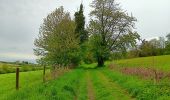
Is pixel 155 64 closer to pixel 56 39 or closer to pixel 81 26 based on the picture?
pixel 56 39

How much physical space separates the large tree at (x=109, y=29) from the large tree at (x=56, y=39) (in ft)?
49.5

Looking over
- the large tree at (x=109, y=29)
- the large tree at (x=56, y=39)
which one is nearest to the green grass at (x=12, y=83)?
the large tree at (x=56, y=39)

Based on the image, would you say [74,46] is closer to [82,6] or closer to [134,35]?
[134,35]

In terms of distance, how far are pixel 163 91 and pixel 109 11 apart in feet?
207

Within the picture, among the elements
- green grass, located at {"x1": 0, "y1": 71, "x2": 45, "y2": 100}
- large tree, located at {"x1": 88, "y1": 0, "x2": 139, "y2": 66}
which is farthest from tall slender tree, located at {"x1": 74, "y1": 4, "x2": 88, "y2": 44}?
green grass, located at {"x1": 0, "y1": 71, "x2": 45, "y2": 100}

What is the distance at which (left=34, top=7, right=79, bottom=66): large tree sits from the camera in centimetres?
5707

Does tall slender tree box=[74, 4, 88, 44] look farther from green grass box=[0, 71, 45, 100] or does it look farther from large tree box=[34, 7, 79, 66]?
green grass box=[0, 71, 45, 100]

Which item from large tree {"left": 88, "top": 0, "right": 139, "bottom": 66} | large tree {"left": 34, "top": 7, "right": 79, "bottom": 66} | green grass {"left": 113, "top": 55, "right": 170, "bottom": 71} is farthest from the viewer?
large tree {"left": 88, "top": 0, "right": 139, "bottom": 66}

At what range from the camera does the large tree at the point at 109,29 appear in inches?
3157

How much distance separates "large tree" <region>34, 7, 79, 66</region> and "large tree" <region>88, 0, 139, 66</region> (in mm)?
15086

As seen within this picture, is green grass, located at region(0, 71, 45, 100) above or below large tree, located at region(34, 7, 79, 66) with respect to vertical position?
below

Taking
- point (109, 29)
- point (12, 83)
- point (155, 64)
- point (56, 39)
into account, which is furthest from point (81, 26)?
point (12, 83)

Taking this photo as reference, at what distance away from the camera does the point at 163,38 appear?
186 metres

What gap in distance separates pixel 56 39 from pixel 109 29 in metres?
26.1
